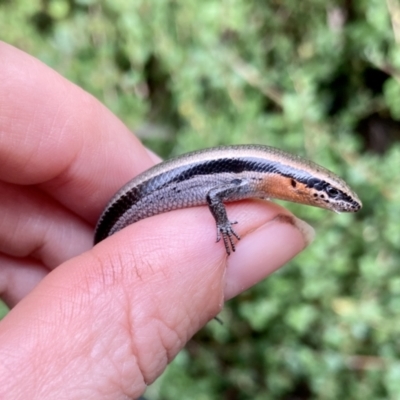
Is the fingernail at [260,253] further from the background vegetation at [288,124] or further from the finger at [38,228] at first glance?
the finger at [38,228]

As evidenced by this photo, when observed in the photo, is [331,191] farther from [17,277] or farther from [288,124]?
[17,277]

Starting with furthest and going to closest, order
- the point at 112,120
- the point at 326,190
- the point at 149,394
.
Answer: the point at 149,394 → the point at 112,120 → the point at 326,190

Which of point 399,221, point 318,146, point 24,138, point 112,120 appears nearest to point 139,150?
point 112,120

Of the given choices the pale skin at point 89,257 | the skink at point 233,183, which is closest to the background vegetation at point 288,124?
the skink at point 233,183

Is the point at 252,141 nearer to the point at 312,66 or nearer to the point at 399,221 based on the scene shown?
the point at 312,66

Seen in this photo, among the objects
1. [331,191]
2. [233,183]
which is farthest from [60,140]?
[331,191]

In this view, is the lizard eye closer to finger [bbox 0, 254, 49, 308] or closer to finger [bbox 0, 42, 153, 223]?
finger [bbox 0, 42, 153, 223]

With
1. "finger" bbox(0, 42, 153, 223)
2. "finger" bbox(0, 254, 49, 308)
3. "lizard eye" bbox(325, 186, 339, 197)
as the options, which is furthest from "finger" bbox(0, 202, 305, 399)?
"finger" bbox(0, 254, 49, 308)

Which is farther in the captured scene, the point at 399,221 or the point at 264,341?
the point at 264,341
